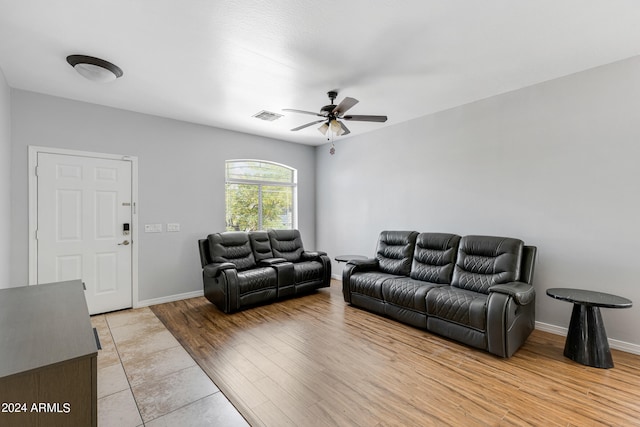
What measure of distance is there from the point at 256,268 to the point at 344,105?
274cm

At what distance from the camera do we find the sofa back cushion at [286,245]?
16.5ft

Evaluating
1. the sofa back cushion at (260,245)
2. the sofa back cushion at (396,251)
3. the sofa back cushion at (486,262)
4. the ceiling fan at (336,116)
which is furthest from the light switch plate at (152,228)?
the sofa back cushion at (486,262)

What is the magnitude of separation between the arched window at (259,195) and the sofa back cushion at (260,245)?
1.80 feet

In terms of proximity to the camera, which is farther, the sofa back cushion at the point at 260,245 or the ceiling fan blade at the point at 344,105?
the sofa back cushion at the point at 260,245

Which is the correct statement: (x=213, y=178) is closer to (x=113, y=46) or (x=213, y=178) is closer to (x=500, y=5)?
(x=113, y=46)

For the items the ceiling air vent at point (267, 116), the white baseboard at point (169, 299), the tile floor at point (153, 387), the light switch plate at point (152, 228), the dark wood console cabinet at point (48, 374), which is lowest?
the tile floor at point (153, 387)

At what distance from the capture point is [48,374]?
3.43 feet

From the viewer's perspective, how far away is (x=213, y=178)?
4.88 metres

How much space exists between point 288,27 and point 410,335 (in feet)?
10.6

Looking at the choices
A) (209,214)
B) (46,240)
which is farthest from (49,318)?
(209,214)

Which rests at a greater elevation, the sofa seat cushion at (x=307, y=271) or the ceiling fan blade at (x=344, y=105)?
the ceiling fan blade at (x=344, y=105)

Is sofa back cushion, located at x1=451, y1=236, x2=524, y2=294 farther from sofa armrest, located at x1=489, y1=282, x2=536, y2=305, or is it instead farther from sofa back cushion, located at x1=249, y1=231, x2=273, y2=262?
sofa back cushion, located at x1=249, y1=231, x2=273, y2=262

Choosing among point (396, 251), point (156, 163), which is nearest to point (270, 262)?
point (396, 251)

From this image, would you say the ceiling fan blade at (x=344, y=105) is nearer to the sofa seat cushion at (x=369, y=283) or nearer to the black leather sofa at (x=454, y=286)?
the black leather sofa at (x=454, y=286)
